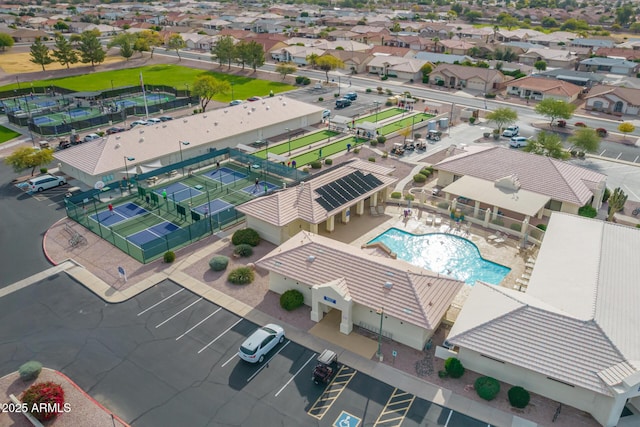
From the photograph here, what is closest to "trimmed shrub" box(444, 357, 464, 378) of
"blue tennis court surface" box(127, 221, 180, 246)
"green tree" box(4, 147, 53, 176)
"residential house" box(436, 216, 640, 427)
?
"residential house" box(436, 216, 640, 427)

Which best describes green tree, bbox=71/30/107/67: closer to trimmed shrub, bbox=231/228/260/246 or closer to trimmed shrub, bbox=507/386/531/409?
trimmed shrub, bbox=231/228/260/246

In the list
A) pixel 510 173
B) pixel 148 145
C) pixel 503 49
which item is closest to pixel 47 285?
pixel 148 145

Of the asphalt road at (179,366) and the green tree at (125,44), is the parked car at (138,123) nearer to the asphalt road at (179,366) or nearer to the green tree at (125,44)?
the asphalt road at (179,366)

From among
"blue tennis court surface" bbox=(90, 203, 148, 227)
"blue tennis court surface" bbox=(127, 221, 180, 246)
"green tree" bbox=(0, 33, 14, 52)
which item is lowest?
"blue tennis court surface" bbox=(127, 221, 180, 246)

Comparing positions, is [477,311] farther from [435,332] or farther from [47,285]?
[47,285]

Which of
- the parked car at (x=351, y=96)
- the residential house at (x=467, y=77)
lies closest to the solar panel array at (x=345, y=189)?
the parked car at (x=351, y=96)
